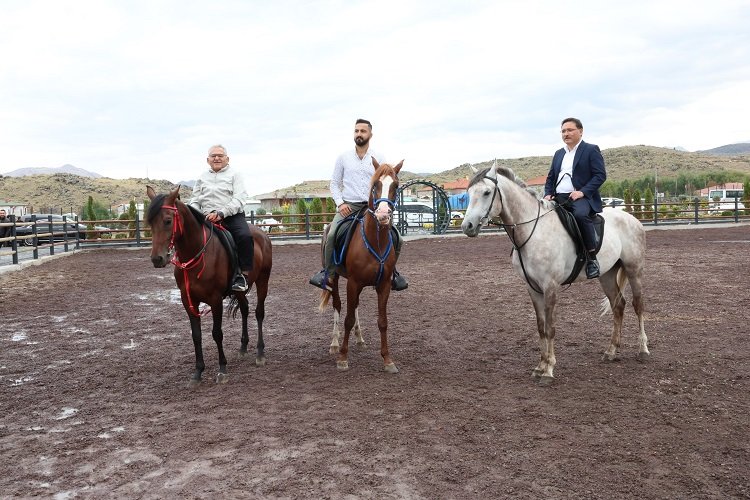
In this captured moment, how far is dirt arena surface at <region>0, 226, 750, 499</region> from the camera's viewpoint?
345 cm

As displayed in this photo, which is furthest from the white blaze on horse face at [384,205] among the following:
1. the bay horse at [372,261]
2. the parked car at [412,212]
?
the parked car at [412,212]

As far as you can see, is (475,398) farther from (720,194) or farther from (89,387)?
(720,194)

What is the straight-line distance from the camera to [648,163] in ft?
372

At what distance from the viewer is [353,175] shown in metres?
6.15

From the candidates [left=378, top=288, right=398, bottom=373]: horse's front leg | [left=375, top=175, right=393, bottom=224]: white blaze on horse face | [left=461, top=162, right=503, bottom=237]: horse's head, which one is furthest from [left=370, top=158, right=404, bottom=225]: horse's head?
[left=378, top=288, right=398, bottom=373]: horse's front leg

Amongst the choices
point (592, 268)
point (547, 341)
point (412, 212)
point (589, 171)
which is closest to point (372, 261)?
point (547, 341)

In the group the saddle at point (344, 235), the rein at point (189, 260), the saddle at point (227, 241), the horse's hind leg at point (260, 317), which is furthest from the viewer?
the horse's hind leg at point (260, 317)

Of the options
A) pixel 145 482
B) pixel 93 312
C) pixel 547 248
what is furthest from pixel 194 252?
pixel 93 312

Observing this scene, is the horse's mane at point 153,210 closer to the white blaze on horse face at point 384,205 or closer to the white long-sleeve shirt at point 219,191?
the white long-sleeve shirt at point 219,191

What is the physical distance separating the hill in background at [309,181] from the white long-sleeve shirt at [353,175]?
5096cm

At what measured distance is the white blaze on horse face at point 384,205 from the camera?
530cm

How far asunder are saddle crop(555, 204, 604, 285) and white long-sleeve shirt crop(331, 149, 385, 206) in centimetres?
193

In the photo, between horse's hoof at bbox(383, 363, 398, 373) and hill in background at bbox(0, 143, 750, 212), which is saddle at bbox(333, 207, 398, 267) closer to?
horse's hoof at bbox(383, 363, 398, 373)

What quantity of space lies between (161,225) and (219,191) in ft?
3.59
